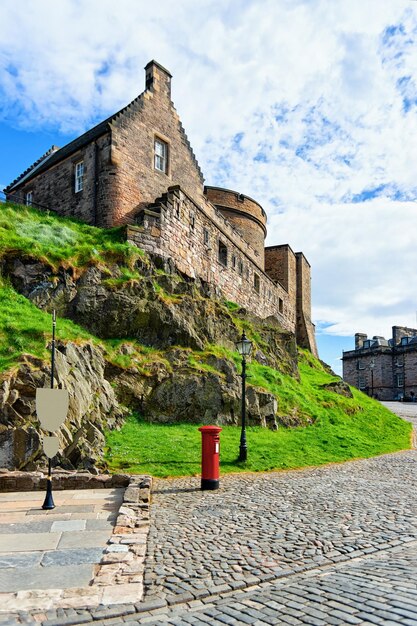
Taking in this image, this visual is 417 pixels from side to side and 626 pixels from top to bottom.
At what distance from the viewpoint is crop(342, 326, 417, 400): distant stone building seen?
240ft

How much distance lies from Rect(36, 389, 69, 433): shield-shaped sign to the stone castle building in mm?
11972

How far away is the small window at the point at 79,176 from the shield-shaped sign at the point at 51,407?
16.0 m

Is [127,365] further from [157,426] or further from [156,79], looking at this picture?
[156,79]

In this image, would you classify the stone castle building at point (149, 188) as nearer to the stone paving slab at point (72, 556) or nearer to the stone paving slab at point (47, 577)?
the stone paving slab at point (72, 556)

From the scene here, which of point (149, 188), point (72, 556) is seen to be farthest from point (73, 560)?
point (149, 188)

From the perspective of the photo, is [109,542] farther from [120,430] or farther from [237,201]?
[237,201]

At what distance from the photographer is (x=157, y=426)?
15.2 m

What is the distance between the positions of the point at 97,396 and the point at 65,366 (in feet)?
4.90

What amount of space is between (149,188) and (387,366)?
205 feet

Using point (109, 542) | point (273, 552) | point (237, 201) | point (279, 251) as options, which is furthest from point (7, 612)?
point (279, 251)

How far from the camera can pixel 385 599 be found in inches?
190

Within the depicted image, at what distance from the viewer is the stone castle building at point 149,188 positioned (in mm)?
21750

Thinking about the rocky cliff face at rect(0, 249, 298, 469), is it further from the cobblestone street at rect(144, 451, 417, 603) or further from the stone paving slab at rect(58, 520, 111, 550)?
the stone paving slab at rect(58, 520, 111, 550)

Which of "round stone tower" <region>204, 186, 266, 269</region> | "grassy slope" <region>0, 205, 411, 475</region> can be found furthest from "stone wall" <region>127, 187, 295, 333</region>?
"round stone tower" <region>204, 186, 266, 269</region>
